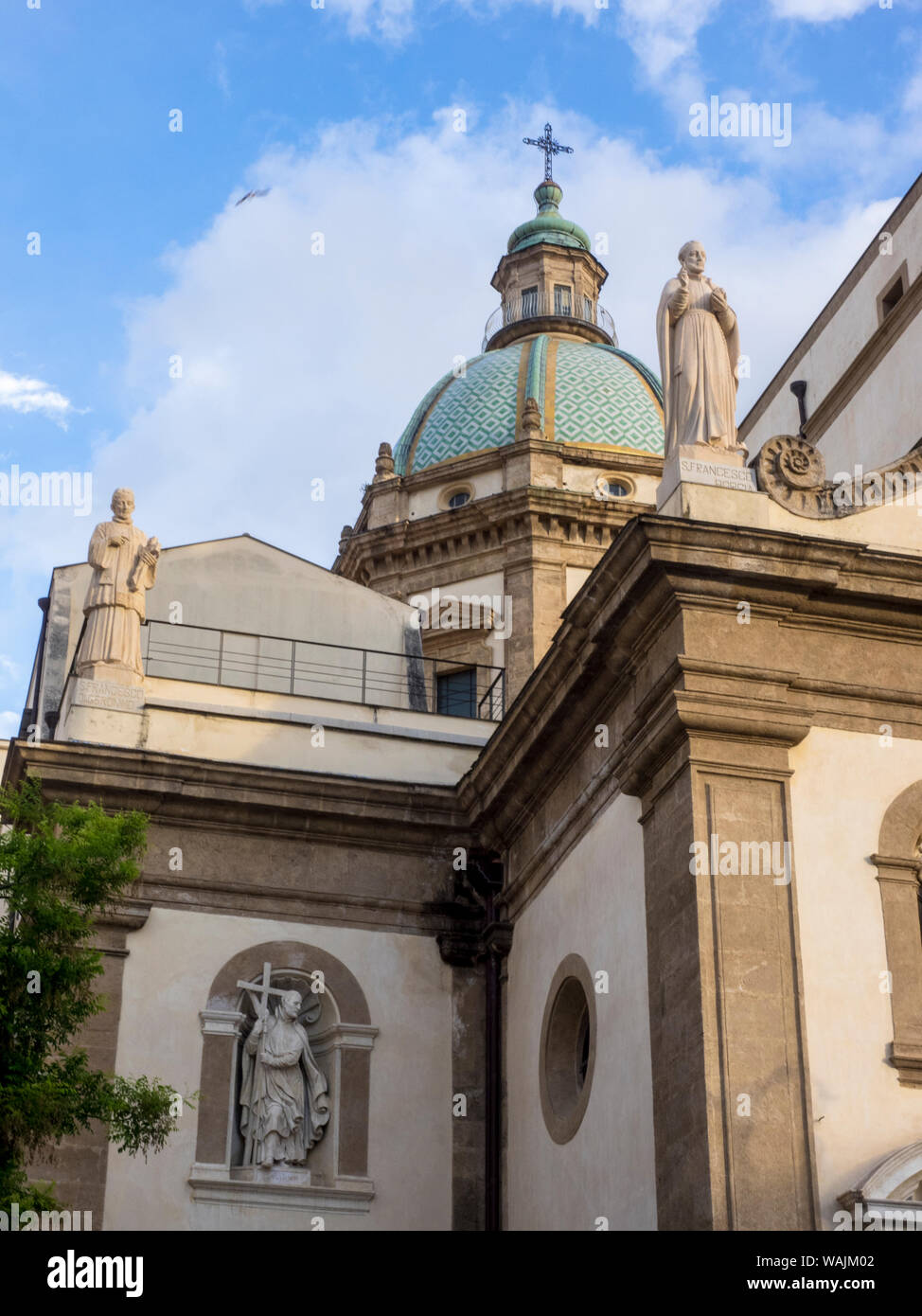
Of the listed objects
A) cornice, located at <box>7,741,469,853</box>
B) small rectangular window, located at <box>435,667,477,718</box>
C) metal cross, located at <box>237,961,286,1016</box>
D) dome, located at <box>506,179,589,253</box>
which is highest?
dome, located at <box>506,179,589,253</box>

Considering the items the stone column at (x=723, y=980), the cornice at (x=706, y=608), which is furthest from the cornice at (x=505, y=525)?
the stone column at (x=723, y=980)

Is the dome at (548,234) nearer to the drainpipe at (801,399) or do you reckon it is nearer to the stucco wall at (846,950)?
the drainpipe at (801,399)

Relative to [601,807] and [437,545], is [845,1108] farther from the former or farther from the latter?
[437,545]

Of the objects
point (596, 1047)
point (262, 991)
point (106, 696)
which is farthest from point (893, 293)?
point (262, 991)

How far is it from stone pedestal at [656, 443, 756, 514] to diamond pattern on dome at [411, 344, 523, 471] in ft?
48.9

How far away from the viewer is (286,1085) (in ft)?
63.0

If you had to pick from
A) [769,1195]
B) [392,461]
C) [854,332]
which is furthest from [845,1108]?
[392,461]

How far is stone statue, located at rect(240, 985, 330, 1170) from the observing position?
18.9 m

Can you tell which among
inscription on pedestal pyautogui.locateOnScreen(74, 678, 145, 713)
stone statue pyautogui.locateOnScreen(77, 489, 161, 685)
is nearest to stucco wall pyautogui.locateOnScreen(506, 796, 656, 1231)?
inscription on pedestal pyautogui.locateOnScreen(74, 678, 145, 713)

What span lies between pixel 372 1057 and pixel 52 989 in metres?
6.19

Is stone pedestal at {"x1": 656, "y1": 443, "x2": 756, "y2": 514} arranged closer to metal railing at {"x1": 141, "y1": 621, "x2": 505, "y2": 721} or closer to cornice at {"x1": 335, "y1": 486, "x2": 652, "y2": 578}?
A: metal railing at {"x1": 141, "y1": 621, "x2": 505, "y2": 721}

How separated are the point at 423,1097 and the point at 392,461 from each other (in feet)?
49.5

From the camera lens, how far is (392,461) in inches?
1281

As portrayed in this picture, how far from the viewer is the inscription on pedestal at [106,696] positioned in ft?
67.5
